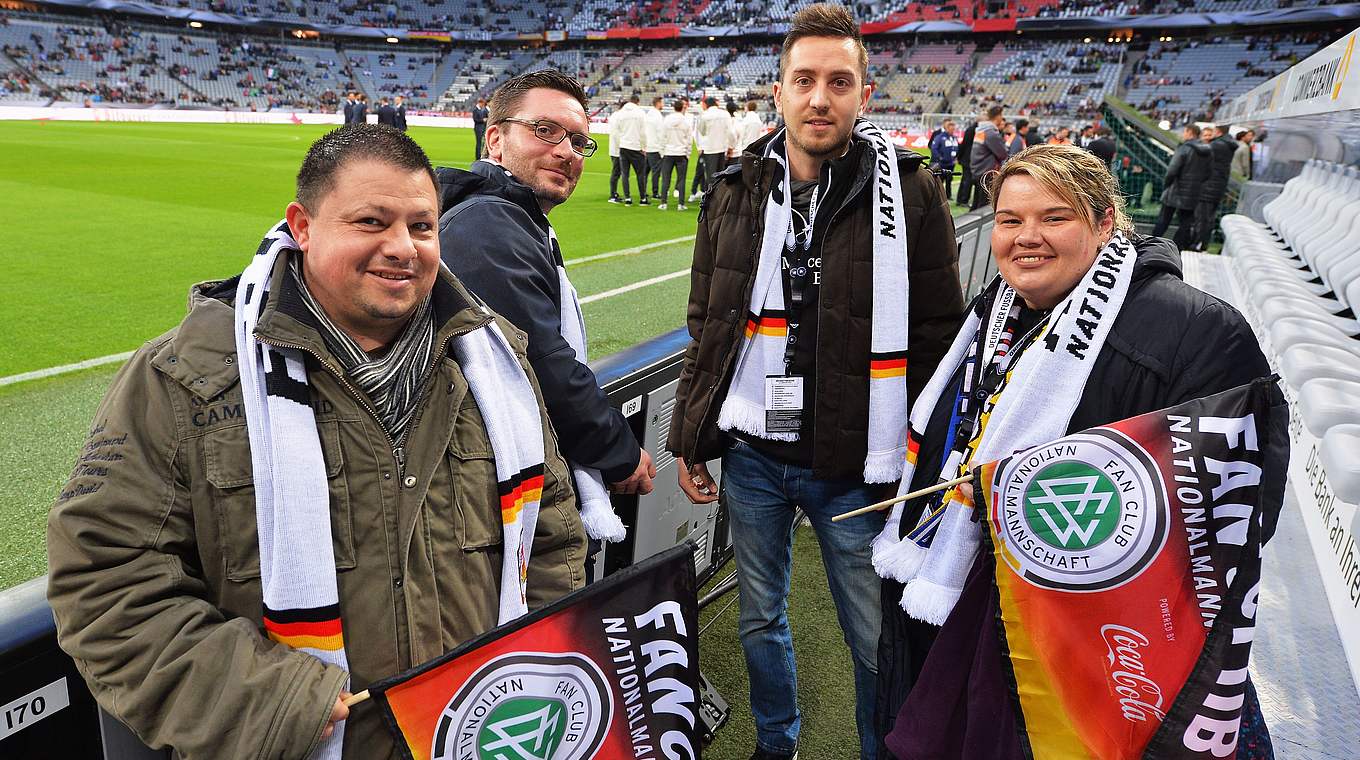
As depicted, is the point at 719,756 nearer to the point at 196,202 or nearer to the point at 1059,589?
the point at 1059,589

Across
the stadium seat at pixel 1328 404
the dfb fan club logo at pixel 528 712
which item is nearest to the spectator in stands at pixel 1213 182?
the stadium seat at pixel 1328 404

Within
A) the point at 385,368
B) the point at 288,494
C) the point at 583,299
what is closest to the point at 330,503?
the point at 288,494

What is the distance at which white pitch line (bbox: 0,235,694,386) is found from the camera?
4974mm

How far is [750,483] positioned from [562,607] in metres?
0.95

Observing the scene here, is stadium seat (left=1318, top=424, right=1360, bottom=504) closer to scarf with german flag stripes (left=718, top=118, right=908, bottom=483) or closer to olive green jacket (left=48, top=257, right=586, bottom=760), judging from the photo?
scarf with german flag stripes (left=718, top=118, right=908, bottom=483)

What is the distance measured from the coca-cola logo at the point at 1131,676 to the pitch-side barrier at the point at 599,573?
54.1 inches

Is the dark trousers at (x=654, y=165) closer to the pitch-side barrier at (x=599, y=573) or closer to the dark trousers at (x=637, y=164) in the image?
the dark trousers at (x=637, y=164)

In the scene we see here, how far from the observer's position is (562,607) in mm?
1577

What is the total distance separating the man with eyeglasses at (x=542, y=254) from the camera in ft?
6.61

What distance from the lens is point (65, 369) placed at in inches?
201

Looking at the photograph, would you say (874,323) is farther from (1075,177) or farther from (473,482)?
(473,482)

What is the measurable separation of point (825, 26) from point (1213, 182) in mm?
11316

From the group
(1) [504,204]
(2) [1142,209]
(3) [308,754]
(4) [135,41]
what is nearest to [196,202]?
(1) [504,204]

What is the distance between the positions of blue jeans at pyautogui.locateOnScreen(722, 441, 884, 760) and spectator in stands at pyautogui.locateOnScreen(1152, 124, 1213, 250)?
35.7 ft
